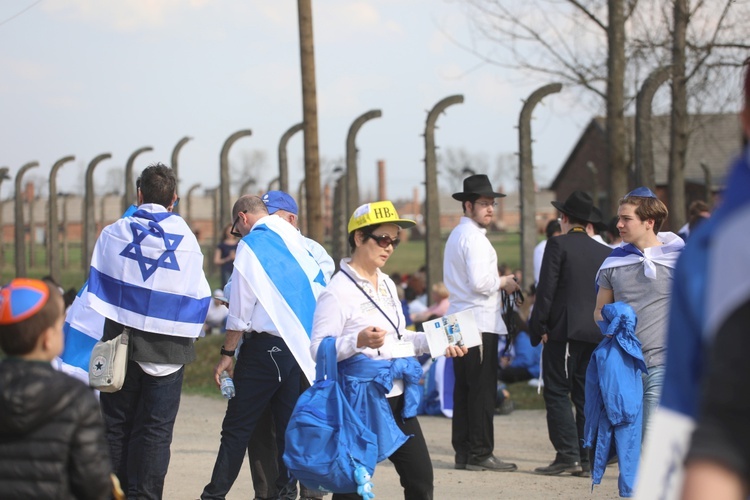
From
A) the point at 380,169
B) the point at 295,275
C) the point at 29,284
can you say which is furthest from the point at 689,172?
the point at 29,284

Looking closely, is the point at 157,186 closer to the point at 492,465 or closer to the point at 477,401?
the point at 477,401

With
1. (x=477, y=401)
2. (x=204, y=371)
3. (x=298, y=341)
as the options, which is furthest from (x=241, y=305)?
(x=204, y=371)

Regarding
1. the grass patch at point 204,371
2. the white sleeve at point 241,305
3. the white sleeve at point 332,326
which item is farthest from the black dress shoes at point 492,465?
the grass patch at point 204,371

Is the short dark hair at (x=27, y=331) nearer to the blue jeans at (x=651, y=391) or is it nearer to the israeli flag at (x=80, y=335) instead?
the israeli flag at (x=80, y=335)

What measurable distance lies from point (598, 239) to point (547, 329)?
0.99 metres

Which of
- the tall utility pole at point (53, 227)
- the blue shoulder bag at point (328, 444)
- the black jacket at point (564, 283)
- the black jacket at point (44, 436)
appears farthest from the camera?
the tall utility pole at point (53, 227)

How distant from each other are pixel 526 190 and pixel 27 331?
10.1m

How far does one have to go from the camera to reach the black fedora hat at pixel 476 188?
8680 millimetres

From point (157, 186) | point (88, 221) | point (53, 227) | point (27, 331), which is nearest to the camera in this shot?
point (27, 331)

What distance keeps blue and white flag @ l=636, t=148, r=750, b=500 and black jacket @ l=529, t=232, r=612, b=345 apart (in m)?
6.19

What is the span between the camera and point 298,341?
262 inches

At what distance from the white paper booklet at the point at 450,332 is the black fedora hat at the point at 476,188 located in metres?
3.03

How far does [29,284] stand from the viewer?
3621 millimetres

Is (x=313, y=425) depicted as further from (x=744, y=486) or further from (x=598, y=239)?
(x=598, y=239)
